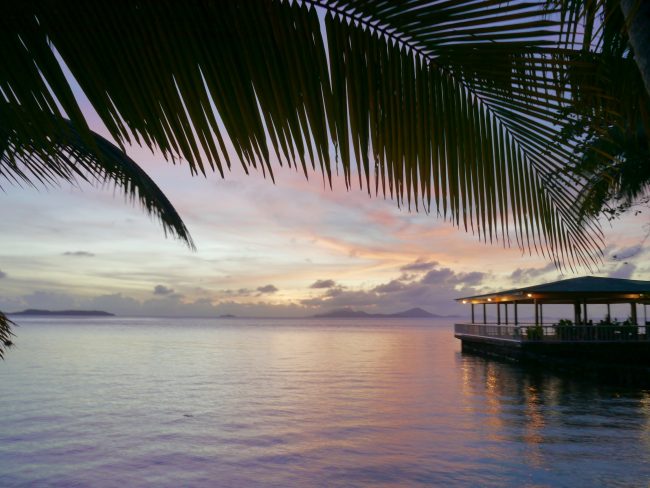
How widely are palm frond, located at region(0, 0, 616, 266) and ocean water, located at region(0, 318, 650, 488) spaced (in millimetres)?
13495

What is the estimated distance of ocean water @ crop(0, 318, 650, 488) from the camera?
556 inches

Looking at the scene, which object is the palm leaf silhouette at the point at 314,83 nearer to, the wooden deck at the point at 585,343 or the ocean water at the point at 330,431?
the ocean water at the point at 330,431

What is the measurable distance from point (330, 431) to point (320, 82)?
19.8 m

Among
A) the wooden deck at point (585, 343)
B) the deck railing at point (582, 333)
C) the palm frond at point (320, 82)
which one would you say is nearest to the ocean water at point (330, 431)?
the wooden deck at point (585, 343)

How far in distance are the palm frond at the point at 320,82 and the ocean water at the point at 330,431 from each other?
13.5 m

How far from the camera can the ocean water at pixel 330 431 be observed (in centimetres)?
1412

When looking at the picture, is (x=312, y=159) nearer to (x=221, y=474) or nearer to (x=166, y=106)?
(x=166, y=106)

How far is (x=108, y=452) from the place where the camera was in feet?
55.6

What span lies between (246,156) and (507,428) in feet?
64.5

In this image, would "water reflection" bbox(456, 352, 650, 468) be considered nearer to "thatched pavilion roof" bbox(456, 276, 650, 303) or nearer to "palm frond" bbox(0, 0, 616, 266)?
"thatched pavilion roof" bbox(456, 276, 650, 303)

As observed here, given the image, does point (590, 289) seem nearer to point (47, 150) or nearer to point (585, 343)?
point (585, 343)

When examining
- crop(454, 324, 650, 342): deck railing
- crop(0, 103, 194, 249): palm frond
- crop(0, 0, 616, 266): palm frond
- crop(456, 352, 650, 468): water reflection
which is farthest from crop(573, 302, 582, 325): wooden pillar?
crop(0, 0, 616, 266): palm frond

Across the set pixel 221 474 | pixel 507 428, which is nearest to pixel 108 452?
pixel 221 474

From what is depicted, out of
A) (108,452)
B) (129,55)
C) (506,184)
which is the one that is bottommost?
(108,452)
